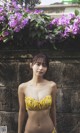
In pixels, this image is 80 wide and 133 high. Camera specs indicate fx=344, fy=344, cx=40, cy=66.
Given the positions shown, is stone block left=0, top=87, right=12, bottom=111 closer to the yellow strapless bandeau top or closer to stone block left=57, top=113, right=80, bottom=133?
stone block left=57, top=113, right=80, bottom=133

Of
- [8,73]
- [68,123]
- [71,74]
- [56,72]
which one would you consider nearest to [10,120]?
[8,73]

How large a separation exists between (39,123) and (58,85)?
139 centimetres

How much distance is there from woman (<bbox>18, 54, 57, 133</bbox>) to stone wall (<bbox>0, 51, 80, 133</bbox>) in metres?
1.13

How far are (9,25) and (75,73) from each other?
134 centimetres

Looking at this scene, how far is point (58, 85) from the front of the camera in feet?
18.6

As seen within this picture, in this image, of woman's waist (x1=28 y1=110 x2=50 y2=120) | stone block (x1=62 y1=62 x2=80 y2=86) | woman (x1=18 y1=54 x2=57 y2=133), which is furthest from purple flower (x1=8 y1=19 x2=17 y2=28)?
woman's waist (x1=28 y1=110 x2=50 y2=120)

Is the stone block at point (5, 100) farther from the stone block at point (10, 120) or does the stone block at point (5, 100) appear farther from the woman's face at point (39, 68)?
the woman's face at point (39, 68)

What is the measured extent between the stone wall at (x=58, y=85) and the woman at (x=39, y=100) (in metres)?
1.13

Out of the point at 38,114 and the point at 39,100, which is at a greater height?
the point at 39,100

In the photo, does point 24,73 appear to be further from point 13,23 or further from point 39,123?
point 39,123

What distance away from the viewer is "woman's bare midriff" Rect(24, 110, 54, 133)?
4.36 meters

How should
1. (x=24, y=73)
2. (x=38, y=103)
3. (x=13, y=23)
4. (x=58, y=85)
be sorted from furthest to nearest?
(x=24, y=73)
(x=58, y=85)
(x=13, y=23)
(x=38, y=103)

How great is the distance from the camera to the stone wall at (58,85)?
566cm

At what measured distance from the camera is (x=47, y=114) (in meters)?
4.44
